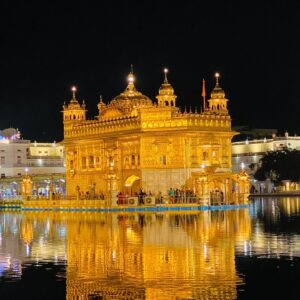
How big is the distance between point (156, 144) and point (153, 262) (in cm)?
3417

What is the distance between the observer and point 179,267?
19.5 metres

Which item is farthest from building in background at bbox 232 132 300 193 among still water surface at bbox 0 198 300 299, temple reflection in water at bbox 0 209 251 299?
still water surface at bbox 0 198 300 299

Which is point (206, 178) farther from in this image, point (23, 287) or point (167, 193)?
point (23, 287)

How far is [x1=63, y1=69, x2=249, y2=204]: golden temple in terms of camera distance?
53.7m

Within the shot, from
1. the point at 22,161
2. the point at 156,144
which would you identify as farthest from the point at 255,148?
the point at 156,144

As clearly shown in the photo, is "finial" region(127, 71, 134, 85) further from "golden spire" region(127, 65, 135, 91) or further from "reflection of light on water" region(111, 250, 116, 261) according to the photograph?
"reflection of light on water" region(111, 250, 116, 261)

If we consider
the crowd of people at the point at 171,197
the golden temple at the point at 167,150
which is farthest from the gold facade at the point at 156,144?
the crowd of people at the point at 171,197

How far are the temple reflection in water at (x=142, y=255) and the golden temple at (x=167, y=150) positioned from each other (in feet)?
55.2

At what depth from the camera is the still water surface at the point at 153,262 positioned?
53.8 ft

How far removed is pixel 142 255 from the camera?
73.2 feet

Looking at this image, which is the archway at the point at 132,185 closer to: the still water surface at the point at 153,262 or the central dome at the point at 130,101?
the central dome at the point at 130,101

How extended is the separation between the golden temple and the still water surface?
810 inches

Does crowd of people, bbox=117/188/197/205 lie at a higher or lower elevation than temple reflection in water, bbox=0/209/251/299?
higher

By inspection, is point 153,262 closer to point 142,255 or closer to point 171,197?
point 142,255
